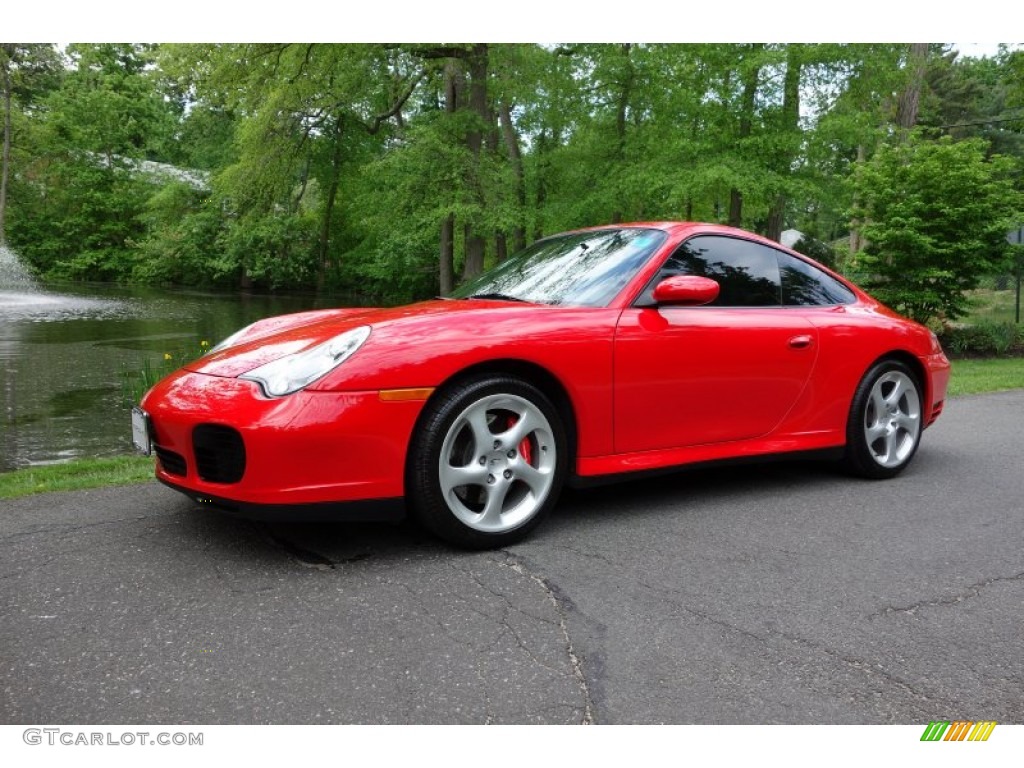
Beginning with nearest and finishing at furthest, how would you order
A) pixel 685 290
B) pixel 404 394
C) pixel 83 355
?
pixel 404 394
pixel 685 290
pixel 83 355

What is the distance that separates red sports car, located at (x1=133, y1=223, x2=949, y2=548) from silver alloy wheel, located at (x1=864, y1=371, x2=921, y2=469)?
1cm

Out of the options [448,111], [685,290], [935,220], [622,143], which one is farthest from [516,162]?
[685,290]

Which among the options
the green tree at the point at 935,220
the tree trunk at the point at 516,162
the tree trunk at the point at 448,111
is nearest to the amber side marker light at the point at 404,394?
the green tree at the point at 935,220

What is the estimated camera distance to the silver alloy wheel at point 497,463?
10.4 ft

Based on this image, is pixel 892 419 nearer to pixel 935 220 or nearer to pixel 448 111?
pixel 935 220

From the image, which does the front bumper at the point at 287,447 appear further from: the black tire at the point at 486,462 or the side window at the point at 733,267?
the side window at the point at 733,267

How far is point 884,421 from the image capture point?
460cm

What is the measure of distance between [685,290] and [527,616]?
1668 mm

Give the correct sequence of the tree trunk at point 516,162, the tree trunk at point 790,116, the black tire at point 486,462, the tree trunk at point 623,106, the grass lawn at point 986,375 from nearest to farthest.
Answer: the black tire at point 486,462 < the grass lawn at point 986,375 < the tree trunk at point 790,116 < the tree trunk at point 623,106 < the tree trunk at point 516,162

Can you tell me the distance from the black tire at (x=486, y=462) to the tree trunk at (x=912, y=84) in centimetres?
1548

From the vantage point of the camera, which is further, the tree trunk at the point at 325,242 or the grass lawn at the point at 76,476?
the tree trunk at the point at 325,242
